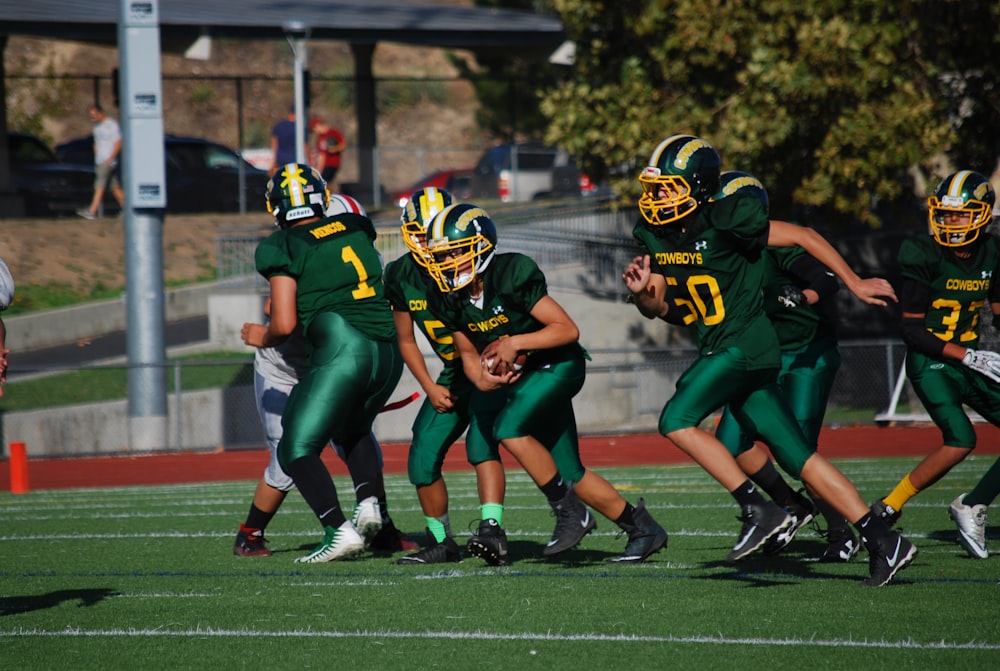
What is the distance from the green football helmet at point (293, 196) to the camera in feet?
22.0

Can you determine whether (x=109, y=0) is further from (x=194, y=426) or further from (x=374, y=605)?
(x=374, y=605)

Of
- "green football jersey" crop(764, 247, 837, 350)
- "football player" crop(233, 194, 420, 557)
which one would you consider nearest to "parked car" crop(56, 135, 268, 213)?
"football player" crop(233, 194, 420, 557)

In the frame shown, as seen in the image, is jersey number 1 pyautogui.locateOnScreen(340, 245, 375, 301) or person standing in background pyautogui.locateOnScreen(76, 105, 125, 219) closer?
jersey number 1 pyautogui.locateOnScreen(340, 245, 375, 301)

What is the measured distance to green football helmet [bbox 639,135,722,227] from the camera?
5.85m

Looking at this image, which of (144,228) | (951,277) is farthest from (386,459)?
(951,277)

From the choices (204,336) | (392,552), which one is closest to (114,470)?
(204,336)

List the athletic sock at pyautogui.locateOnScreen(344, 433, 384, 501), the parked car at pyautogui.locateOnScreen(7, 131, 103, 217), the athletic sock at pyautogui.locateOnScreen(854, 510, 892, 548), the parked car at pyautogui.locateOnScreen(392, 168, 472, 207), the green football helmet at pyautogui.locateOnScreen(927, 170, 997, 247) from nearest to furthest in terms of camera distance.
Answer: the athletic sock at pyautogui.locateOnScreen(854, 510, 892, 548) → the green football helmet at pyautogui.locateOnScreen(927, 170, 997, 247) → the athletic sock at pyautogui.locateOnScreen(344, 433, 384, 501) → the parked car at pyautogui.locateOnScreen(7, 131, 103, 217) → the parked car at pyautogui.locateOnScreen(392, 168, 472, 207)

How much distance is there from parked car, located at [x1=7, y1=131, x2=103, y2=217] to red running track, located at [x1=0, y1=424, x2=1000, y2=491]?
9635 mm

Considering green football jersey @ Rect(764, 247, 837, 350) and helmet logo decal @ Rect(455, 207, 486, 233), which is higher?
helmet logo decal @ Rect(455, 207, 486, 233)

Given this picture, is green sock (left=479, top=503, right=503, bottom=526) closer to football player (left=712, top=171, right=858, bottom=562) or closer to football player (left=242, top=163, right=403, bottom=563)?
football player (left=242, top=163, right=403, bottom=563)

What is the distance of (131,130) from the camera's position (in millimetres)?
15188

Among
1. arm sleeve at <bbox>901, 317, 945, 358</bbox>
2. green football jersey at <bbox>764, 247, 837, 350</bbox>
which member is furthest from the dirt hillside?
arm sleeve at <bbox>901, 317, 945, 358</bbox>

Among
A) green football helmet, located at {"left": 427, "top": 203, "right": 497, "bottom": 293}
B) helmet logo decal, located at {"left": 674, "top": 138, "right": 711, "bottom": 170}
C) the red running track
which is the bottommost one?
the red running track

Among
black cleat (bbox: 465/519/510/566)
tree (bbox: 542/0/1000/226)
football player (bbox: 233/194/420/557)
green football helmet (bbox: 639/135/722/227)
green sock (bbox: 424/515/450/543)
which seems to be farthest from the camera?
tree (bbox: 542/0/1000/226)
